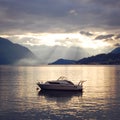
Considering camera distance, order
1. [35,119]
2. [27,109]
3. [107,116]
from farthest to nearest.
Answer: [27,109] < [107,116] < [35,119]

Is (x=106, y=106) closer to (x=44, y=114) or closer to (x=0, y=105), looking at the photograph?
(x=44, y=114)

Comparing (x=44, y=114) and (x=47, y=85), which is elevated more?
(x=47, y=85)

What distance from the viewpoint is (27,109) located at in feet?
203

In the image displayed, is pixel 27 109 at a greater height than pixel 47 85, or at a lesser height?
lesser

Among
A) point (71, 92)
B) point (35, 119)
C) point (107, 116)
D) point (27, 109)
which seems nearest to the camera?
point (35, 119)

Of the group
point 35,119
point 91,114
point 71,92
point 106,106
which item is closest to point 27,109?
point 35,119

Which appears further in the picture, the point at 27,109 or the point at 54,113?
the point at 27,109

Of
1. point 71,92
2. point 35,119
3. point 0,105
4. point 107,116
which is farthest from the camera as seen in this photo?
point 71,92

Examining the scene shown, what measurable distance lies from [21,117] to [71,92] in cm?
4591

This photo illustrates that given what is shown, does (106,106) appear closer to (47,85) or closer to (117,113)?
(117,113)

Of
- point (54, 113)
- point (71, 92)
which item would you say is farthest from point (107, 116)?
point (71, 92)

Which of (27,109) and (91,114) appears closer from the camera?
(91,114)

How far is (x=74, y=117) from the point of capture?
5444cm

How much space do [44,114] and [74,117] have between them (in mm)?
6222
